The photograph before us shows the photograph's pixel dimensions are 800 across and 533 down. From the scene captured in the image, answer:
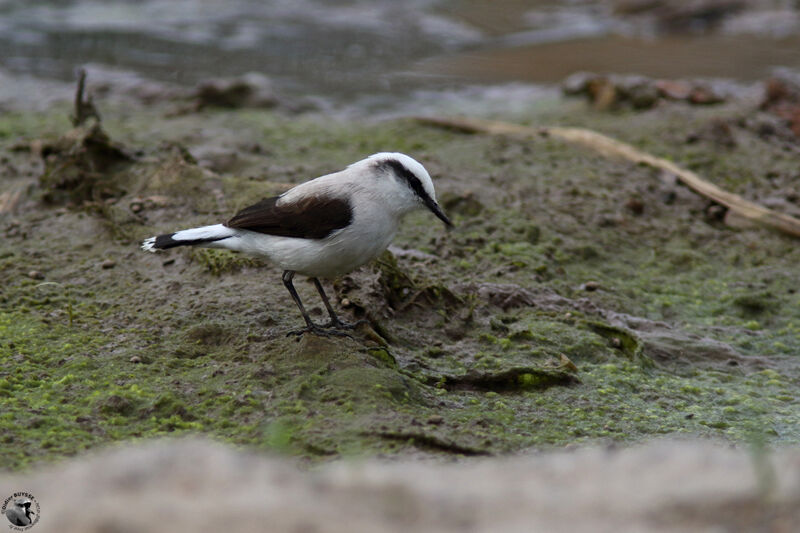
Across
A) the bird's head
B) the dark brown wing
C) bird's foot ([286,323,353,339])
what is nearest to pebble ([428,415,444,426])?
bird's foot ([286,323,353,339])

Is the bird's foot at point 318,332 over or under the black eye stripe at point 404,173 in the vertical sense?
under

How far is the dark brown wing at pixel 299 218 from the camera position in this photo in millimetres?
4781

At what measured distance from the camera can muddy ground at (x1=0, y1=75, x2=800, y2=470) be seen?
428 cm

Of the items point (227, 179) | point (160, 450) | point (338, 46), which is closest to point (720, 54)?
point (338, 46)

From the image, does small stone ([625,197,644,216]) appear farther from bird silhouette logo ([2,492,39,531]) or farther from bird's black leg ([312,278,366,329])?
bird silhouette logo ([2,492,39,531])

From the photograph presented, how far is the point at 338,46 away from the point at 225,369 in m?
12.1

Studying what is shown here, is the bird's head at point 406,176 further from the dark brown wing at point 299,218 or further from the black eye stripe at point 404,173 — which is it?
the dark brown wing at point 299,218

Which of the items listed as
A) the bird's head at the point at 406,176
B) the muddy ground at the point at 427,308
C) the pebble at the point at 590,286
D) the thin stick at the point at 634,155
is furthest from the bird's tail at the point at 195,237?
the thin stick at the point at 634,155

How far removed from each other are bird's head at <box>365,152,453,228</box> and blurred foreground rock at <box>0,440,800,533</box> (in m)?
2.54

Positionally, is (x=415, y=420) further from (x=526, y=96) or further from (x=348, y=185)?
(x=526, y=96)

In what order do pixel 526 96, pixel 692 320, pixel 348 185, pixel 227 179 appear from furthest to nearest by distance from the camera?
1. pixel 526 96
2. pixel 227 179
3. pixel 692 320
4. pixel 348 185

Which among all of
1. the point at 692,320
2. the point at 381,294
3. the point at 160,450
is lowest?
the point at 692,320

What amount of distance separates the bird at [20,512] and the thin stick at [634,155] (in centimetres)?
606

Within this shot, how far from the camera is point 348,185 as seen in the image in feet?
16.3
